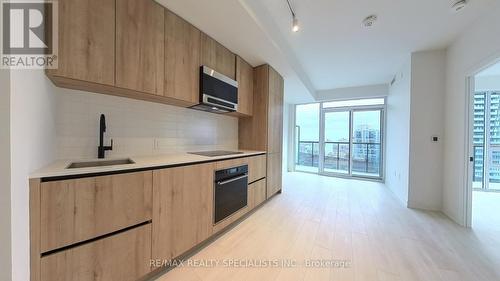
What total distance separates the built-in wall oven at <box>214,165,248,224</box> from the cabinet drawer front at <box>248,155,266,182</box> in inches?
5.7

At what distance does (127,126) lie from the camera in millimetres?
1963

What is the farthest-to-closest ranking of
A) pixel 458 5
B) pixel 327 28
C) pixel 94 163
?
pixel 327 28
pixel 458 5
pixel 94 163

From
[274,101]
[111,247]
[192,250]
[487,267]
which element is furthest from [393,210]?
[111,247]

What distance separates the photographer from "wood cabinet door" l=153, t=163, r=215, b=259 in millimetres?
1504

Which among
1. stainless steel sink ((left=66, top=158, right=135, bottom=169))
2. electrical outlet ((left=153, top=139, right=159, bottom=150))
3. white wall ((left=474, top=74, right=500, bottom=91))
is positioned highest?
white wall ((left=474, top=74, right=500, bottom=91))

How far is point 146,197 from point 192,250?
2.77ft

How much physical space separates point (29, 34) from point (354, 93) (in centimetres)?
621

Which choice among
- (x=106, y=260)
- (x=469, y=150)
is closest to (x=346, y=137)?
(x=469, y=150)

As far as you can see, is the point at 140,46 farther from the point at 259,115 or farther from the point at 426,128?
the point at 426,128

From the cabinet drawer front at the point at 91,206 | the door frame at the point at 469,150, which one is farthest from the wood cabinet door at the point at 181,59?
the door frame at the point at 469,150

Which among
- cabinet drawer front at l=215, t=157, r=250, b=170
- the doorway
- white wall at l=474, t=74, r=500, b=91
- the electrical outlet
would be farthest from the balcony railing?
the electrical outlet

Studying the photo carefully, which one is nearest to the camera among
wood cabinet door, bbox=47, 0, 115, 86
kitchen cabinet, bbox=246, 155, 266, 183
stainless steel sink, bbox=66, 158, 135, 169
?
wood cabinet door, bbox=47, 0, 115, 86

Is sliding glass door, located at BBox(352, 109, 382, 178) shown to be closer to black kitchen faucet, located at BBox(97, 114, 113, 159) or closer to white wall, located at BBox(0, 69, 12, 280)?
black kitchen faucet, located at BBox(97, 114, 113, 159)

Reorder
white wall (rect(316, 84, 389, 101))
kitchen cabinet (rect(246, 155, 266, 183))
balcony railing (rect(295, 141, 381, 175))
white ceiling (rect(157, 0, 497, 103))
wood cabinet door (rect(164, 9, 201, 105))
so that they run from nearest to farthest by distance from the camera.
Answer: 1. wood cabinet door (rect(164, 9, 201, 105))
2. white ceiling (rect(157, 0, 497, 103))
3. kitchen cabinet (rect(246, 155, 266, 183))
4. white wall (rect(316, 84, 389, 101))
5. balcony railing (rect(295, 141, 381, 175))
